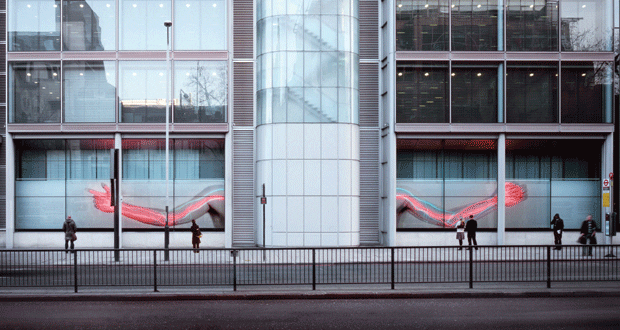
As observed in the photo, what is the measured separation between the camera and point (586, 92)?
78.1 ft

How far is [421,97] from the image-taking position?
23781 millimetres

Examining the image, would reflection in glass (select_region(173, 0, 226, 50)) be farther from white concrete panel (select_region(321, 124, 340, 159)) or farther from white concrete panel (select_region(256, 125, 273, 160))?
white concrete panel (select_region(321, 124, 340, 159))

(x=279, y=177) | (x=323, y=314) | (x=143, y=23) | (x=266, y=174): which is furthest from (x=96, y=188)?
(x=323, y=314)

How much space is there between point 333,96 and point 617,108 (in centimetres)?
1385

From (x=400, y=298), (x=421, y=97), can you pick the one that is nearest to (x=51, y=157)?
(x=421, y=97)

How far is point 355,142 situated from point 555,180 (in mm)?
9971

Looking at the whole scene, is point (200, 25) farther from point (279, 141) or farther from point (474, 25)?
point (474, 25)

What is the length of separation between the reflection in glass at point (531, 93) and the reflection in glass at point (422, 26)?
3.56 metres

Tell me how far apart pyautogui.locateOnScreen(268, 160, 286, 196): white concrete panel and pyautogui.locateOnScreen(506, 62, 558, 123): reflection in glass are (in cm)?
1067

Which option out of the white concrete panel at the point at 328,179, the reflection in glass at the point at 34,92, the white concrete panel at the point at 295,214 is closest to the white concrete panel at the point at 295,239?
the white concrete panel at the point at 295,214

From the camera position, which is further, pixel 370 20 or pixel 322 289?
pixel 370 20

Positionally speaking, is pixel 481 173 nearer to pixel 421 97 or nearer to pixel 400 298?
pixel 421 97

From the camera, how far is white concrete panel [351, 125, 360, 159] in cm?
2373

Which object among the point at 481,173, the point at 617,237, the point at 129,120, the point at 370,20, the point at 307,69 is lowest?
the point at 617,237
